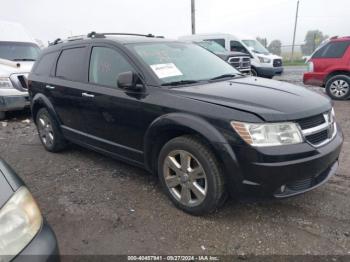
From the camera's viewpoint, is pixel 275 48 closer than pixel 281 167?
No

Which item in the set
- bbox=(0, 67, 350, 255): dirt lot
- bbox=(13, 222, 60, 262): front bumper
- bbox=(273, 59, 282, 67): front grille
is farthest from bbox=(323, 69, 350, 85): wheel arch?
bbox=(13, 222, 60, 262): front bumper

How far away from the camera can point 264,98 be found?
119 inches

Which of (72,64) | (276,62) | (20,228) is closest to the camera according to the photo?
(20,228)

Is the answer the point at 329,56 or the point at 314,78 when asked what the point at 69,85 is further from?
the point at 329,56

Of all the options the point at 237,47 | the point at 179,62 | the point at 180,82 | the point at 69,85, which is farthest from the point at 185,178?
the point at 237,47

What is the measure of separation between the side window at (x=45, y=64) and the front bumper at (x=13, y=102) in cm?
278

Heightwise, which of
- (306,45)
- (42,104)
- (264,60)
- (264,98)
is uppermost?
(264,98)

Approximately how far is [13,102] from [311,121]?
6931 mm

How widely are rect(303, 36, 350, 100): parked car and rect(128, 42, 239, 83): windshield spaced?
5.73 metres

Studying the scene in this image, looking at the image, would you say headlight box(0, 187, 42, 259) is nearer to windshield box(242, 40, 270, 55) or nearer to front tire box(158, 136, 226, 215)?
front tire box(158, 136, 226, 215)

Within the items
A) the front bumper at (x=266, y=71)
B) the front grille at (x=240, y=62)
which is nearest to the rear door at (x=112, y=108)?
the front grille at (x=240, y=62)

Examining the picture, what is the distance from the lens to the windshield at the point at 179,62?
142 inches

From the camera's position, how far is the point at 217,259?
2.65m

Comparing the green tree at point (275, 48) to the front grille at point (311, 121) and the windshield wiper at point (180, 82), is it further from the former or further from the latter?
the front grille at point (311, 121)
